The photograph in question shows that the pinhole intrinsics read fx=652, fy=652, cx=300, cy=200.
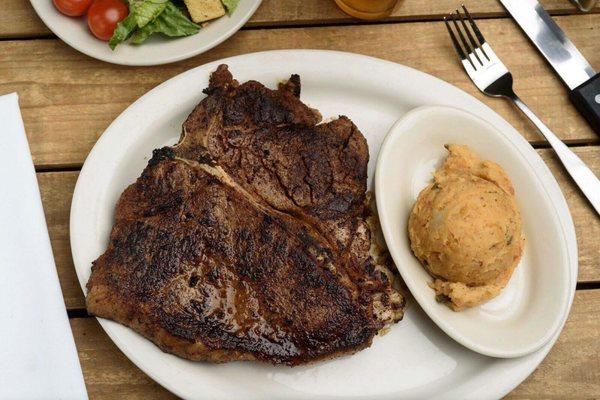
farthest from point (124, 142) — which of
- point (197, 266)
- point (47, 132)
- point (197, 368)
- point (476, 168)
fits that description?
point (476, 168)

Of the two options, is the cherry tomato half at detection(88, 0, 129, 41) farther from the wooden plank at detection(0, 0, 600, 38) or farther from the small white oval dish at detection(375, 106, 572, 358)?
the small white oval dish at detection(375, 106, 572, 358)

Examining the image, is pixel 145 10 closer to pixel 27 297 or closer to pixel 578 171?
pixel 27 297

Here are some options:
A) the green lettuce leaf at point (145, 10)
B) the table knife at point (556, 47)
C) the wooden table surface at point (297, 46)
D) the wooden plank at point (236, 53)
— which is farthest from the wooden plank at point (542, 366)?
the green lettuce leaf at point (145, 10)

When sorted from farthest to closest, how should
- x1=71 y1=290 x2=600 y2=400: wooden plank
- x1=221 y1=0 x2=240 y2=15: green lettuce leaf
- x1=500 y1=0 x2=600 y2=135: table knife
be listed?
x1=500 y1=0 x2=600 y2=135: table knife, x1=221 y1=0 x2=240 y2=15: green lettuce leaf, x1=71 y1=290 x2=600 y2=400: wooden plank

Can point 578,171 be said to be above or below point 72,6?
below

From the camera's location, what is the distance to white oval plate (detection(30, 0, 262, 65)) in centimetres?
264

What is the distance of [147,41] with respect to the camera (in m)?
2.71

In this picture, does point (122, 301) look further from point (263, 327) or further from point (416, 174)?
point (416, 174)

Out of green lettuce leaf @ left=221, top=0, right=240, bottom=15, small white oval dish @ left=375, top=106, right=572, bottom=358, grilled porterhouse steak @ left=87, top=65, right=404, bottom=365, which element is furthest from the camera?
green lettuce leaf @ left=221, top=0, right=240, bottom=15

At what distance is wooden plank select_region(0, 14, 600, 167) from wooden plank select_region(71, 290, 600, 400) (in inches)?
28.2

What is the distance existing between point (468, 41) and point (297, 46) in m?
0.75

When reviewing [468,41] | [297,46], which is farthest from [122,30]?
[468,41]

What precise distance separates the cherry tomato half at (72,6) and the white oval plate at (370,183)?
474 millimetres

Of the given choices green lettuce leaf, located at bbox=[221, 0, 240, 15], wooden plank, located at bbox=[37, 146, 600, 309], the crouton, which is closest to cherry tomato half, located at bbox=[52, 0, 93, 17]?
the crouton
